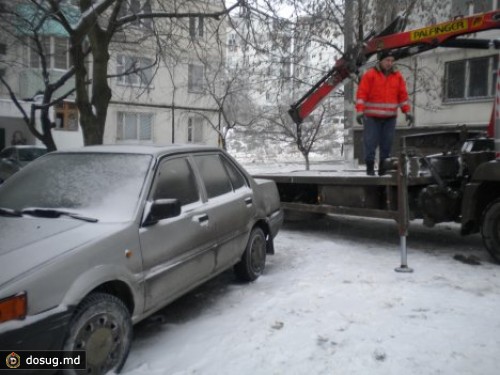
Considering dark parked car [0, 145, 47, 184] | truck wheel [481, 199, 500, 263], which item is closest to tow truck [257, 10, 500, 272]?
truck wheel [481, 199, 500, 263]

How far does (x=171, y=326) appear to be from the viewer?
437 centimetres

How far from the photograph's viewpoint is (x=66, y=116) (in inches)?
1020

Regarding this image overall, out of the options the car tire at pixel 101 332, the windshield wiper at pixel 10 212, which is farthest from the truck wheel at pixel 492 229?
the windshield wiper at pixel 10 212

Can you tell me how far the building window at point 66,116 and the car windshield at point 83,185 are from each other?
22.8 meters

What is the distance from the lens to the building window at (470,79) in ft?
58.1

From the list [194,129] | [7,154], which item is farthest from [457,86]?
[194,129]

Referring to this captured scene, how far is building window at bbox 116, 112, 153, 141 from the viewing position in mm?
28812

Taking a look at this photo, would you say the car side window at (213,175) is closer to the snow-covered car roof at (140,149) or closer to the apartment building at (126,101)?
the snow-covered car roof at (140,149)

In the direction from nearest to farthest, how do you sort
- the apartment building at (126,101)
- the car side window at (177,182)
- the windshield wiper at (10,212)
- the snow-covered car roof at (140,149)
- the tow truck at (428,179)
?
the windshield wiper at (10,212) → the car side window at (177,182) → the snow-covered car roof at (140,149) → the tow truck at (428,179) → the apartment building at (126,101)

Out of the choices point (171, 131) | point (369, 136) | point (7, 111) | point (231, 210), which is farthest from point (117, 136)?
point (231, 210)

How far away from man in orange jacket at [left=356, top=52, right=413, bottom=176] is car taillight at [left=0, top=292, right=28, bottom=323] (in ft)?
18.2

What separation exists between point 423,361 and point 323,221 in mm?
6247

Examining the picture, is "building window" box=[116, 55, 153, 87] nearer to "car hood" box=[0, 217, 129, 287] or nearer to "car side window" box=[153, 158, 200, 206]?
"car side window" box=[153, 158, 200, 206]

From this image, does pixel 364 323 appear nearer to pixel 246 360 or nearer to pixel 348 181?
pixel 246 360
